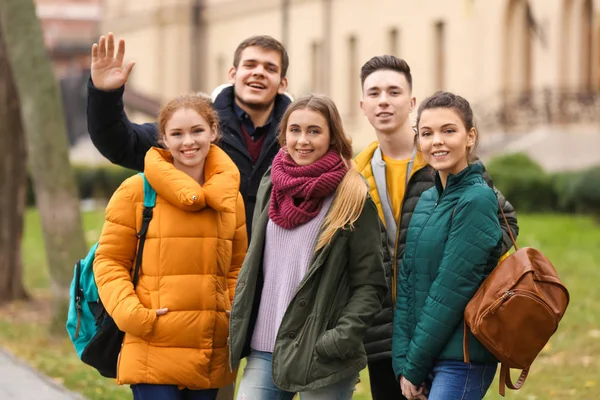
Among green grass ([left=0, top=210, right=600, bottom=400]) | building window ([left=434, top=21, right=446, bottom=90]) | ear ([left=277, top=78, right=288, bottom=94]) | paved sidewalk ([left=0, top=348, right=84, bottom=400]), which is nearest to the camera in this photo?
ear ([left=277, top=78, right=288, bottom=94])

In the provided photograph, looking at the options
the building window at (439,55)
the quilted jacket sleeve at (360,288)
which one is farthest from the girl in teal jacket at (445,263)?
the building window at (439,55)

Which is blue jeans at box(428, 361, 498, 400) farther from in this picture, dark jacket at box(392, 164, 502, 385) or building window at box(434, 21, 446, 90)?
building window at box(434, 21, 446, 90)

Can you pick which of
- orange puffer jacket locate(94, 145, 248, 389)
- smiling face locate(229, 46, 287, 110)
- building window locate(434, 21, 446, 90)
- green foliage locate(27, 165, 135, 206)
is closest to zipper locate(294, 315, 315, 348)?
orange puffer jacket locate(94, 145, 248, 389)

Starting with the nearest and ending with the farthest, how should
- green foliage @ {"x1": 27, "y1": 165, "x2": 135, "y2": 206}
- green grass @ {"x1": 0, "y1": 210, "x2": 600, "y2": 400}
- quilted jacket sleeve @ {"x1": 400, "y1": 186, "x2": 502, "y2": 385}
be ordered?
quilted jacket sleeve @ {"x1": 400, "y1": 186, "x2": 502, "y2": 385} → green grass @ {"x1": 0, "y1": 210, "x2": 600, "y2": 400} → green foliage @ {"x1": 27, "y1": 165, "x2": 135, "y2": 206}

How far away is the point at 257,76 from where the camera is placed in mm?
5617

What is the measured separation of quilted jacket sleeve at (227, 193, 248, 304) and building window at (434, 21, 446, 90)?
2797cm

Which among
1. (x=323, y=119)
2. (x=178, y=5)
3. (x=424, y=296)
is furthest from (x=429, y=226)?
(x=178, y=5)

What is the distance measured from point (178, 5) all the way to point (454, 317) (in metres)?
46.3

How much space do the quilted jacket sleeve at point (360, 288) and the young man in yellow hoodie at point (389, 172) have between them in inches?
13.6

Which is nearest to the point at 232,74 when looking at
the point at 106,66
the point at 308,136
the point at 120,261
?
the point at 106,66

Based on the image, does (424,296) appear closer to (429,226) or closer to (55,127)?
(429,226)

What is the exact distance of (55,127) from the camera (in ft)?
35.1

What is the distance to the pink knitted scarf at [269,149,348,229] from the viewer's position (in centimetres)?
470

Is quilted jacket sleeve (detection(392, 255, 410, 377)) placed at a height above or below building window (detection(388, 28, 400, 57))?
below
